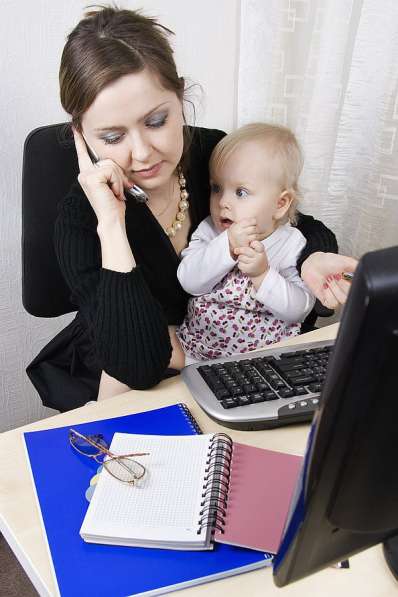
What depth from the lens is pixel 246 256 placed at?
1.13 m

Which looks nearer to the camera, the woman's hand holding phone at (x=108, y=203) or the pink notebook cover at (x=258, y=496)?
the pink notebook cover at (x=258, y=496)

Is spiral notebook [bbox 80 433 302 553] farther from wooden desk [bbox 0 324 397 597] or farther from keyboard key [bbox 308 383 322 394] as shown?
keyboard key [bbox 308 383 322 394]

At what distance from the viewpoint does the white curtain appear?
4.24ft

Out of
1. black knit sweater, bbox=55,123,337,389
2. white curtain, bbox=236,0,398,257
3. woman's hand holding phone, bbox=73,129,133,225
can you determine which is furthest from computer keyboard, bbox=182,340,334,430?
white curtain, bbox=236,0,398,257

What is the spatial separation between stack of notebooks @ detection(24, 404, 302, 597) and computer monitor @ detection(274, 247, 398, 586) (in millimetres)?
156

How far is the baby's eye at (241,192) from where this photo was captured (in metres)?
1.20

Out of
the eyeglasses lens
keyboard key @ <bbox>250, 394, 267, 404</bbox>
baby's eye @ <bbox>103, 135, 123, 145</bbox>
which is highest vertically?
baby's eye @ <bbox>103, 135, 123, 145</bbox>

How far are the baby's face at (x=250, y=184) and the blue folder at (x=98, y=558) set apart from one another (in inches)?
24.6

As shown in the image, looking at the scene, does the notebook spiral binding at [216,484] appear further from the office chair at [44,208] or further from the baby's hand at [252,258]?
the office chair at [44,208]

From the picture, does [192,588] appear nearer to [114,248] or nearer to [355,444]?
[355,444]

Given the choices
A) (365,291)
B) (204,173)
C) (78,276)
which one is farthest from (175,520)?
(204,173)

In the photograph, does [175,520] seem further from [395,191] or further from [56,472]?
[395,191]

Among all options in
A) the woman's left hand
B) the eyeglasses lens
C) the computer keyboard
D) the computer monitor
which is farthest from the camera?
the woman's left hand

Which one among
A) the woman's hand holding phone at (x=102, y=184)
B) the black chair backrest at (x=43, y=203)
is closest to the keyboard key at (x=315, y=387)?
the woman's hand holding phone at (x=102, y=184)
